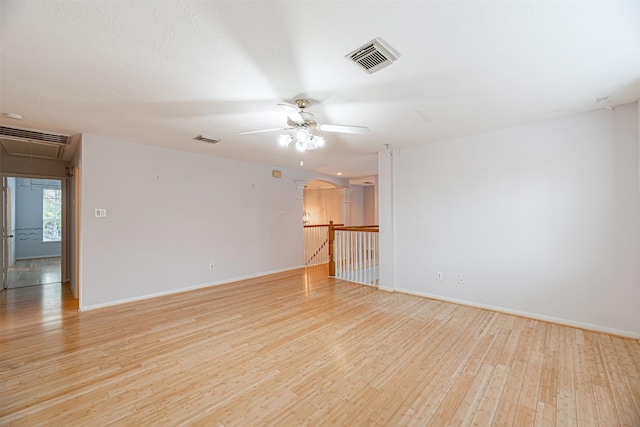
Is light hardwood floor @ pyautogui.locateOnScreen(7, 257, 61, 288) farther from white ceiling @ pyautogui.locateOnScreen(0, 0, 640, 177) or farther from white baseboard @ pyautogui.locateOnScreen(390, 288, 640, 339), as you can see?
white baseboard @ pyautogui.locateOnScreen(390, 288, 640, 339)

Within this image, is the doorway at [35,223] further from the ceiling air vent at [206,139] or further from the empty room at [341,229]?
the ceiling air vent at [206,139]

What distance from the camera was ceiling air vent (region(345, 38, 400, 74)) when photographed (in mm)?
1847

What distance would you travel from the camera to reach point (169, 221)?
4664mm

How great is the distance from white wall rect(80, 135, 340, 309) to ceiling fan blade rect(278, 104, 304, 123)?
3.20 meters

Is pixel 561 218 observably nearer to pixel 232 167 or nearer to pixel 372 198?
pixel 232 167

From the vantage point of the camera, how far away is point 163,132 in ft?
12.3

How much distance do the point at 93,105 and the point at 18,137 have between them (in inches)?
82.1

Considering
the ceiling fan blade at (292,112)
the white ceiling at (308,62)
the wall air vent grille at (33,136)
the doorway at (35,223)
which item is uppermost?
the white ceiling at (308,62)

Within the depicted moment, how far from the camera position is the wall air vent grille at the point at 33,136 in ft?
11.6

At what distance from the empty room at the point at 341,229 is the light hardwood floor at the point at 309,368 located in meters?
0.02

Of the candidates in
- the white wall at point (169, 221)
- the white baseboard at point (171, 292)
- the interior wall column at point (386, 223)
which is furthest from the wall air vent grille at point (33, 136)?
the interior wall column at point (386, 223)

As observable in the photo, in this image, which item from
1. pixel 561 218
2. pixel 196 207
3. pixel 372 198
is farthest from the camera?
pixel 372 198

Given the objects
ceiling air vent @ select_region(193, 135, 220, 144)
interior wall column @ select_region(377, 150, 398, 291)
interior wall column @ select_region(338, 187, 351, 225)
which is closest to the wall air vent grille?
ceiling air vent @ select_region(193, 135, 220, 144)

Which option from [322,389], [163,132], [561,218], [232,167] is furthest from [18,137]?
[561,218]
